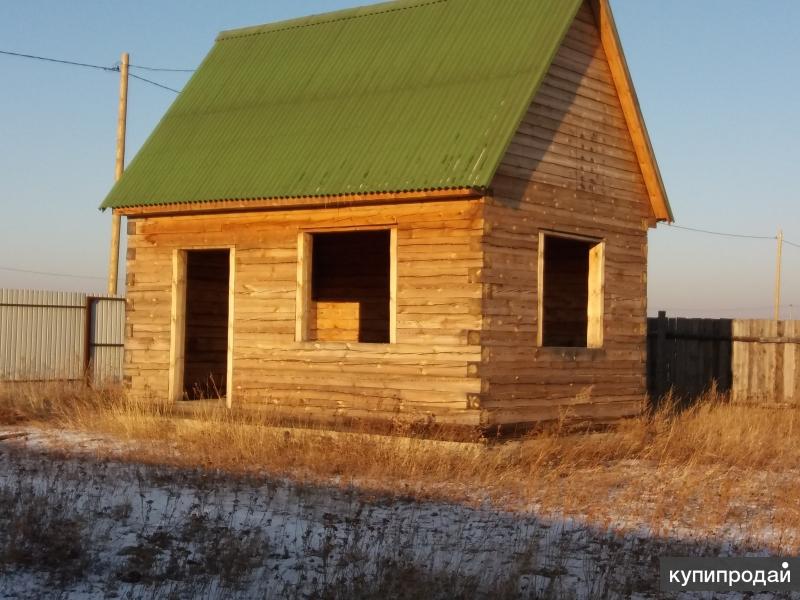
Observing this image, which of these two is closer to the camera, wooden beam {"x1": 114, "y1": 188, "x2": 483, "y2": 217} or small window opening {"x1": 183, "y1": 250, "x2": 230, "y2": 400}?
wooden beam {"x1": 114, "y1": 188, "x2": 483, "y2": 217}

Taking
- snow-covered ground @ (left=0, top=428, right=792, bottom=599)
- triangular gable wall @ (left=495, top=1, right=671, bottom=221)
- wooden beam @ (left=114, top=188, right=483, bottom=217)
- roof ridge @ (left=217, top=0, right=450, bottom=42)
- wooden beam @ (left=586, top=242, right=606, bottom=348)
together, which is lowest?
snow-covered ground @ (left=0, top=428, right=792, bottom=599)

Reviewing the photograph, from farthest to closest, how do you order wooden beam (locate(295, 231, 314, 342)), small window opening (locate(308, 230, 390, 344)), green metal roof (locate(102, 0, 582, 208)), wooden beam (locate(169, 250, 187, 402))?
small window opening (locate(308, 230, 390, 344)) < wooden beam (locate(169, 250, 187, 402)) < wooden beam (locate(295, 231, 314, 342)) < green metal roof (locate(102, 0, 582, 208))

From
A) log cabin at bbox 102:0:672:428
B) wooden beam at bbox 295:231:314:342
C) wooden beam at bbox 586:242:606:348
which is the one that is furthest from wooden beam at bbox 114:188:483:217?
wooden beam at bbox 586:242:606:348

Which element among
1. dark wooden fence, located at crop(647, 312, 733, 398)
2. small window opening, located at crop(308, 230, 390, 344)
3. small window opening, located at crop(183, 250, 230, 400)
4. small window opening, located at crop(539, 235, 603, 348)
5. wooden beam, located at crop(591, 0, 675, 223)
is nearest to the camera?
wooden beam, located at crop(591, 0, 675, 223)

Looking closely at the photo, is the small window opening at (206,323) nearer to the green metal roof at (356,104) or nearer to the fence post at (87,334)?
the green metal roof at (356,104)

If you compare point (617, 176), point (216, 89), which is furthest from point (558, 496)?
point (216, 89)

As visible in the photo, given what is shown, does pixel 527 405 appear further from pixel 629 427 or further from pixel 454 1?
pixel 454 1

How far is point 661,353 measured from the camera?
25328mm

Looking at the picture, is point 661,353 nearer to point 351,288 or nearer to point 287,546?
point 351,288

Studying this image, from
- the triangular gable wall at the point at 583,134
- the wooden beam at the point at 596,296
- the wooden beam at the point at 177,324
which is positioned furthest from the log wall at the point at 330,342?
the wooden beam at the point at 596,296

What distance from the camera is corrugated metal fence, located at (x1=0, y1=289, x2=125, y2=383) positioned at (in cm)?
2375

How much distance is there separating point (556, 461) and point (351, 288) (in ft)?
24.1

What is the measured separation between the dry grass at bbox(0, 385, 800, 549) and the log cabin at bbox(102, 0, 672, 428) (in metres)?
0.56

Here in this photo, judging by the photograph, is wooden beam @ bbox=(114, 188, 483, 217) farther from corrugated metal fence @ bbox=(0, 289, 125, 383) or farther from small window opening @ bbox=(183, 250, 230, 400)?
corrugated metal fence @ bbox=(0, 289, 125, 383)
